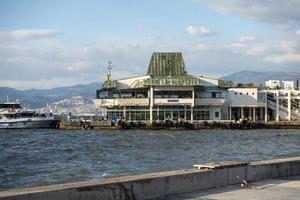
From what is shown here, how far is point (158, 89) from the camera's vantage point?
132 metres

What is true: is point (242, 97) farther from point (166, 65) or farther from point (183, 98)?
point (166, 65)

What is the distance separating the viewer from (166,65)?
145 meters

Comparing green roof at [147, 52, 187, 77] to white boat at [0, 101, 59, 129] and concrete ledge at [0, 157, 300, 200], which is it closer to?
white boat at [0, 101, 59, 129]

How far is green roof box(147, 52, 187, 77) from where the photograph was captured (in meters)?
→ 143

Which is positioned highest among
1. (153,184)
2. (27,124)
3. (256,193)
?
(27,124)

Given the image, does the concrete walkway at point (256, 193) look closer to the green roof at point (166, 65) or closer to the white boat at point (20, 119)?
the white boat at point (20, 119)

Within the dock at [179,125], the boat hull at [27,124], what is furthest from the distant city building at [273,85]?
the boat hull at [27,124]

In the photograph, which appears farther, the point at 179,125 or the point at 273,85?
the point at 273,85

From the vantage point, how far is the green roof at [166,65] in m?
143

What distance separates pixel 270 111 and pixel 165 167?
10862 cm

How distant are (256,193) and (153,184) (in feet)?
8.77

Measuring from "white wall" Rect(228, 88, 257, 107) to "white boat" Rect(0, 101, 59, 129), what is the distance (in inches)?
1630

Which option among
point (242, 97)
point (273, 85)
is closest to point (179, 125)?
point (242, 97)

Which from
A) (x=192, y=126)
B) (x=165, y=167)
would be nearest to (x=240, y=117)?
(x=192, y=126)
